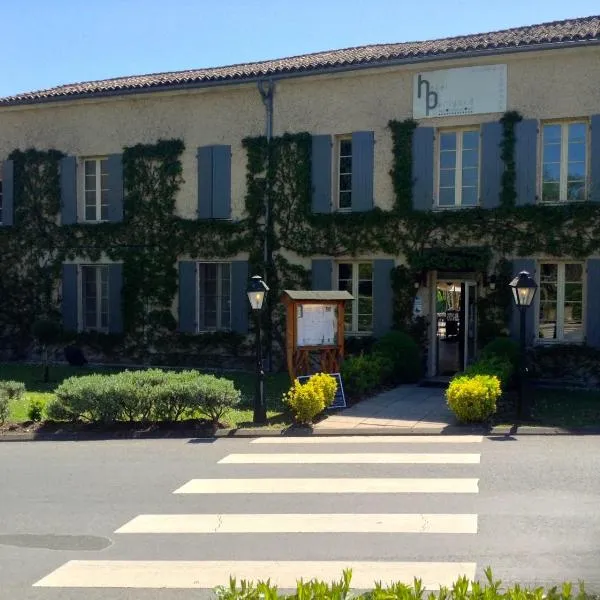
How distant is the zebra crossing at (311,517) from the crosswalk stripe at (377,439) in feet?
0.17

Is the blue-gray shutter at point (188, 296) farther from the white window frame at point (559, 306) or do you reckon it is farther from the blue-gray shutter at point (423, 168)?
the white window frame at point (559, 306)

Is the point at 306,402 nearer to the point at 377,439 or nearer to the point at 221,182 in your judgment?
the point at 377,439

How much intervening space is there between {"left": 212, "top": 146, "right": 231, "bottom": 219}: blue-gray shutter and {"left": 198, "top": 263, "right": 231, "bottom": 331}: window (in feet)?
4.20

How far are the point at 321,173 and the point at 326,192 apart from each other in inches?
17.2

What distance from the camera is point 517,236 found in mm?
14898

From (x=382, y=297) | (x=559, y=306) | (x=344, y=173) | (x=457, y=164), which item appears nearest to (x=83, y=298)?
(x=344, y=173)

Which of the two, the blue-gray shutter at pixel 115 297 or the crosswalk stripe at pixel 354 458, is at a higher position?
the blue-gray shutter at pixel 115 297

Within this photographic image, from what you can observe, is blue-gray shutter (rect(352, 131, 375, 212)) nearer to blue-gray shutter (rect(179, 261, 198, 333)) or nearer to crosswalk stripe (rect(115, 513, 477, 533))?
blue-gray shutter (rect(179, 261, 198, 333))

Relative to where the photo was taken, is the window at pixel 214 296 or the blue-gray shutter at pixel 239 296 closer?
the blue-gray shutter at pixel 239 296

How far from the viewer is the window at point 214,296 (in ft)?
58.0

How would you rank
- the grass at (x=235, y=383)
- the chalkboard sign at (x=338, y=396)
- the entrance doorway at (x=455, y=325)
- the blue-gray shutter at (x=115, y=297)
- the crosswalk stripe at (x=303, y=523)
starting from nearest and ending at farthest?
the crosswalk stripe at (x=303, y=523)
the grass at (x=235, y=383)
the chalkboard sign at (x=338, y=396)
the entrance doorway at (x=455, y=325)
the blue-gray shutter at (x=115, y=297)

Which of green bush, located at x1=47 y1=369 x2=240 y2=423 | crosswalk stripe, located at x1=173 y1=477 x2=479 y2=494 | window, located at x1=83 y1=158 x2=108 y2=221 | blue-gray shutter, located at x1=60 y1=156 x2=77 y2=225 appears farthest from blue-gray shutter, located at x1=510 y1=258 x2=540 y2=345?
blue-gray shutter, located at x1=60 y1=156 x2=77 y2=225

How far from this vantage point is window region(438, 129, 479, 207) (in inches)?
606

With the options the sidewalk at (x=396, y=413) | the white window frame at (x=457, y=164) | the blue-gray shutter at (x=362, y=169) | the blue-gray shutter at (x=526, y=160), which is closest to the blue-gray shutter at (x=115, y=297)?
the blue-gray shutter at (x=362, y=169)
